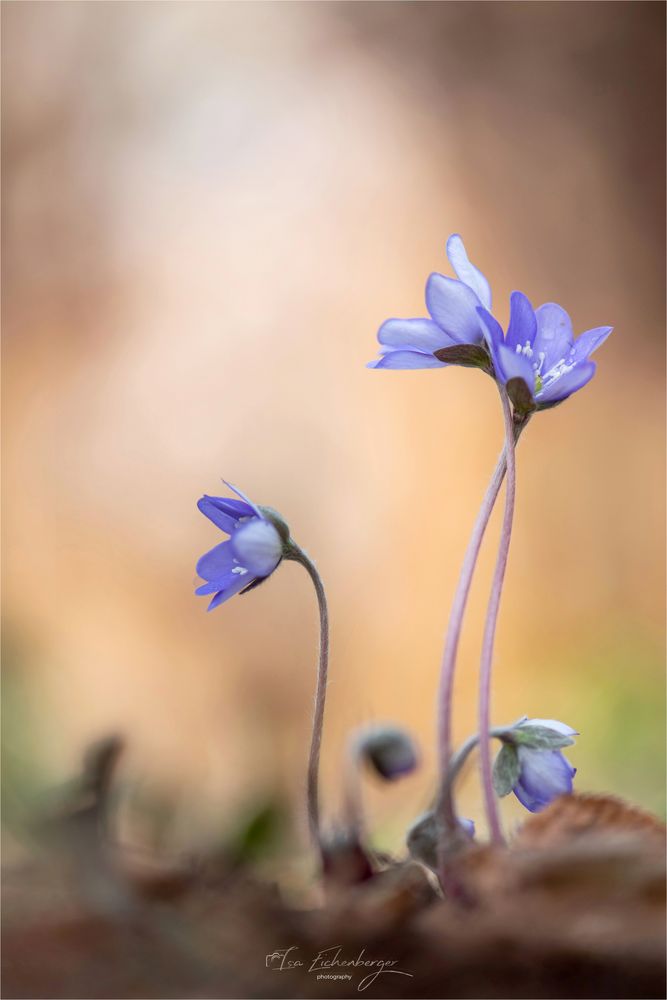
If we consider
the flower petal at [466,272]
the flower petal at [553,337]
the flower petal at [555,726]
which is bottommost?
the flower petal at [555,726]

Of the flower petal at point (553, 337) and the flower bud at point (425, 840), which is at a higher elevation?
the flower petal at point (553, 337)

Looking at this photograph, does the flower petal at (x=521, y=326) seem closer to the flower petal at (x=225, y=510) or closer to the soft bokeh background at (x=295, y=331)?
the flower petal at (x=225, y=510)

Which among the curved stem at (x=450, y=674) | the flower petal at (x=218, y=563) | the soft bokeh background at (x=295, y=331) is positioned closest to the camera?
the curved stem at (x=450, y=674)

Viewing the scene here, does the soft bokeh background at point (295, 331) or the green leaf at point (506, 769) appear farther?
the soft bokeh background at point (295, 331)

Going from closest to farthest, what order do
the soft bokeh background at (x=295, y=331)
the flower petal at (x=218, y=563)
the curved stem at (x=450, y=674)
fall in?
the curved stem at (x=450, y=674) < the flower petal at (x=218, y=563) < the soft bokeh background at (x=295, y=331)

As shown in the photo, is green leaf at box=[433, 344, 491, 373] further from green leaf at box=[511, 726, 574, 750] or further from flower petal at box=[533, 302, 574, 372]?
green leaf at box=[511, 726, 574, 750]

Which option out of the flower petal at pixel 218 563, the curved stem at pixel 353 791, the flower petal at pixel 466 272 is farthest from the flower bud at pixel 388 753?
the flower petal at pixel 466 272

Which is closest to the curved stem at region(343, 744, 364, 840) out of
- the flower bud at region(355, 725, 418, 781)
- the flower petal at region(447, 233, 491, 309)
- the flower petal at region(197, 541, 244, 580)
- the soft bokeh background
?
the flower bud at region(355, 725, 418, 781)

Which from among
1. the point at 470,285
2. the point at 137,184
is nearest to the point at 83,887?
the point at 470,285
